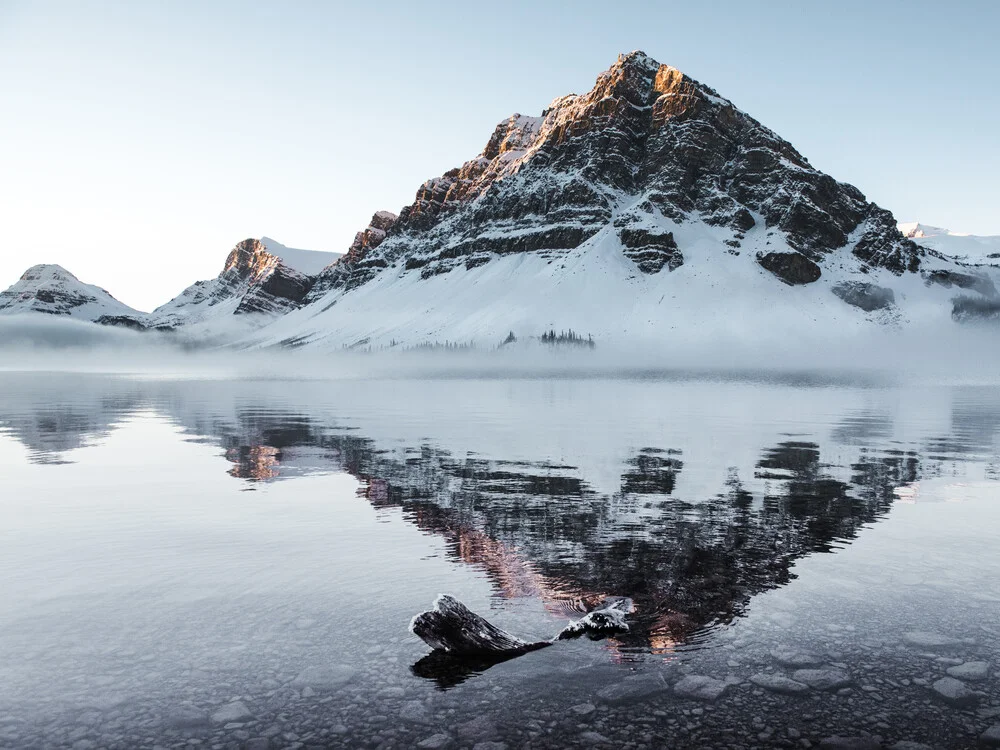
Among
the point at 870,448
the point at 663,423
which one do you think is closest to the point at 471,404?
the point at 663,423

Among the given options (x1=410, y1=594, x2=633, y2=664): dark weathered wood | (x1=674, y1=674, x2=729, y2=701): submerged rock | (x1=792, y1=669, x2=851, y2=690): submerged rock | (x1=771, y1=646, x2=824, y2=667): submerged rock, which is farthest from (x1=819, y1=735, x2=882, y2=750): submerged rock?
(x1=410, y1=594, x2=633, y2=664): dark weathered wood

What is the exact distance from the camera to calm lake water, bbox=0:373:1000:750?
265 inches

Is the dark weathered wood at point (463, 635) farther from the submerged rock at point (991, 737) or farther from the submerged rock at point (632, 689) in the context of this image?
the submerged rock at point (991, 737)

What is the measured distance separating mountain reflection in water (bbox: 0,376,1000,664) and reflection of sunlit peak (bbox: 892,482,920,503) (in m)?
0.12

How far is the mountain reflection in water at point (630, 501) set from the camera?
10.5 meters

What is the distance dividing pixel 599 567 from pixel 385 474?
35.4ft

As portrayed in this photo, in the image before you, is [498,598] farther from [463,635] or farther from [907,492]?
[907,492]

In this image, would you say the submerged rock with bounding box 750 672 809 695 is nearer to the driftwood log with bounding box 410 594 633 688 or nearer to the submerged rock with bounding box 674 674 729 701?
the submerged rock with bounding box 674 674 729 701

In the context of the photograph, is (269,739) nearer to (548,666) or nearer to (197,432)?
(548,666)

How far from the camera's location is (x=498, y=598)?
10.0 m

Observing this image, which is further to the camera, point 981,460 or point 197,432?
point 197,432

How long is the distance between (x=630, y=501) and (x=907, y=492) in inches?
294

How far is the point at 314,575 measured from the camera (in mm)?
11242

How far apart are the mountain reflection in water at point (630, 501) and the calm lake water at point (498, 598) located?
0.10 meters
